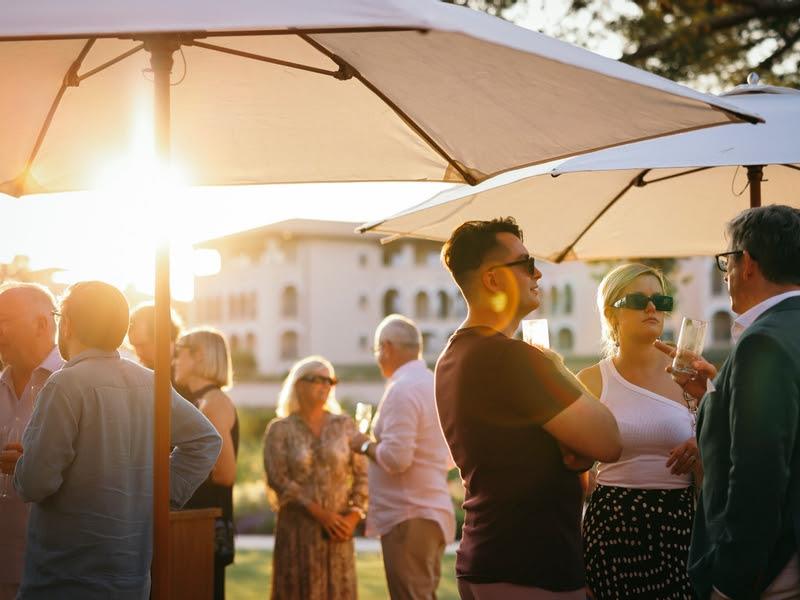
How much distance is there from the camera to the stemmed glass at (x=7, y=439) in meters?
4.05

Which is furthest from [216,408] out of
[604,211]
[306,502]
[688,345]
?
[688,345]

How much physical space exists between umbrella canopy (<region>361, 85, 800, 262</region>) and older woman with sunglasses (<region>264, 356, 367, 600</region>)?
1.67 m

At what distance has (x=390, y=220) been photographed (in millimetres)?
5484

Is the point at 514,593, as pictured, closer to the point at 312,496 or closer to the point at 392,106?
the point at 392,106

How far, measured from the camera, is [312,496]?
6.79 metres

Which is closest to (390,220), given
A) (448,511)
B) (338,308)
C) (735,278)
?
(448,511)

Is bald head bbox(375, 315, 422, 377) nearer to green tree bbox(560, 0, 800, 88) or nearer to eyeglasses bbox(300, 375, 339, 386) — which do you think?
eyeglasses bbox(300, 375, 339, 386)

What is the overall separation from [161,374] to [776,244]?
180 cm

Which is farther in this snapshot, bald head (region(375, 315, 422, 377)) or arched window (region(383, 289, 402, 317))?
arched window (region(383, 289, 402, 317))

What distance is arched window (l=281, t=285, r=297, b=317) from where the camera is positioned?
233ft

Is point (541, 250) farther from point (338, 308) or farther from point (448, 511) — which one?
point (338, 308)

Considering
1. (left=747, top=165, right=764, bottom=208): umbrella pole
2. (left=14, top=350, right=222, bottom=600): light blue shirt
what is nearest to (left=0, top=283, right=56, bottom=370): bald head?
(left=14, top=350, right=222, bottom=600): light blue shirt

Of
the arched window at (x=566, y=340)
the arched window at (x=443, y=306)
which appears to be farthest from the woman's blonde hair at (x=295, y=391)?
the arched window at (x=443, y=306)

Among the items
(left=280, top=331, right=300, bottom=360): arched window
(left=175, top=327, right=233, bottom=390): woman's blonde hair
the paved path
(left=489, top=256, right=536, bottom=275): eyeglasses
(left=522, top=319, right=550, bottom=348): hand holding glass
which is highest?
(left=489, top=256, right=536, bottom=275): eyeglasses
